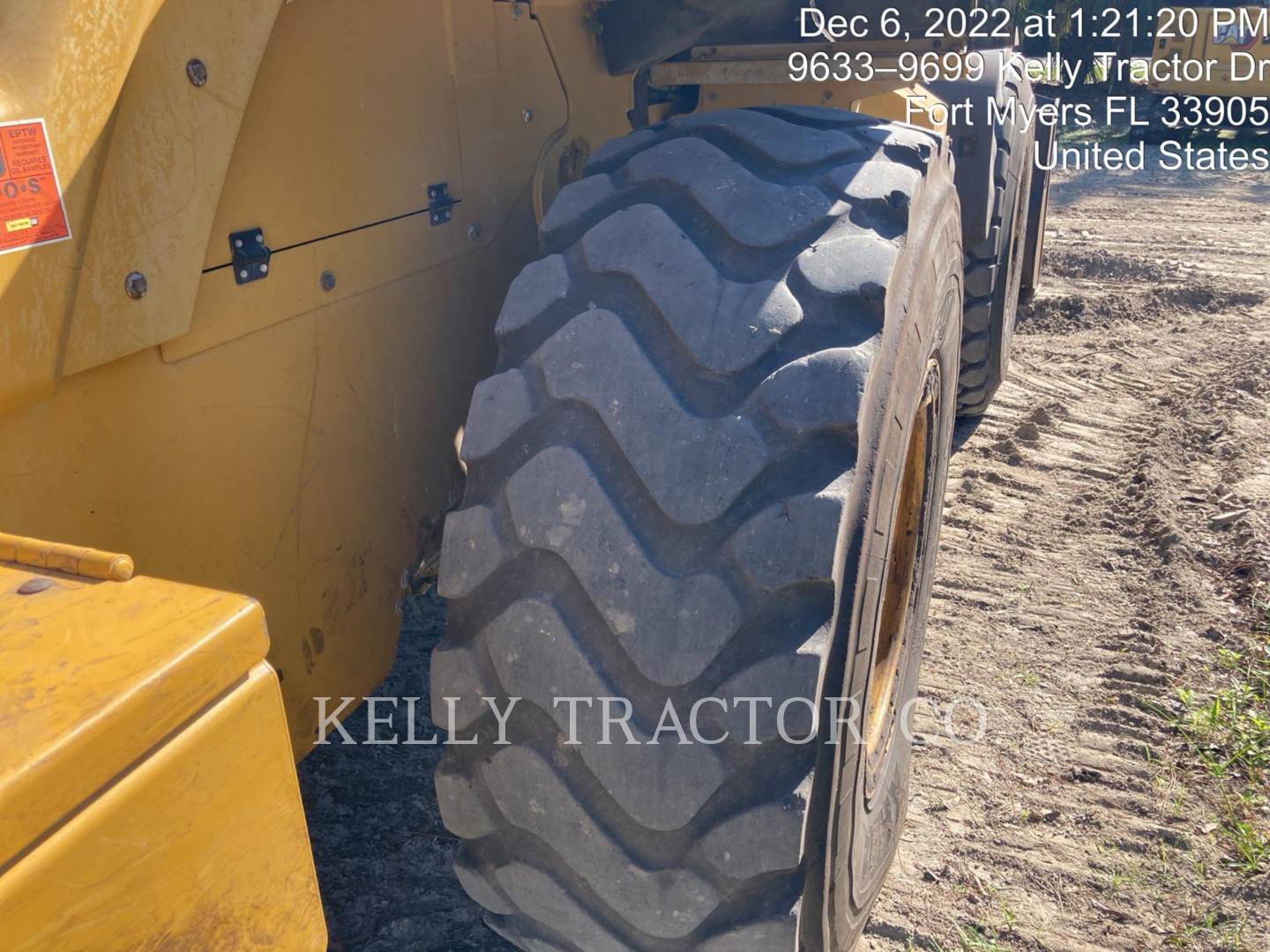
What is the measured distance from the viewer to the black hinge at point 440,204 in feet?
5.73

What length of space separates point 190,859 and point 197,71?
879mm

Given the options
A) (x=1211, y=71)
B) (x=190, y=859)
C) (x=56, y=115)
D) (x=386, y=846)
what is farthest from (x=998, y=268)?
(x=1211, y=71)

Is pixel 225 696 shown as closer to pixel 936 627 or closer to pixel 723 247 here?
pixel 723 247

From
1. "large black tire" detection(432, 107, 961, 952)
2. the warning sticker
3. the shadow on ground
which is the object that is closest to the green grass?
"large black tire" detection(432, 107, 961, 952)

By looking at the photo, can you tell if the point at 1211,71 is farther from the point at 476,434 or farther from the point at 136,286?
the point at 136,286

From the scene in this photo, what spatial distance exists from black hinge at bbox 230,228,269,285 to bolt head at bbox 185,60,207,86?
0.19 metres

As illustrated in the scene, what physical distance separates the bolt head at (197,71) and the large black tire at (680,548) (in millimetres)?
476

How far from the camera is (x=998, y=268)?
3701mm

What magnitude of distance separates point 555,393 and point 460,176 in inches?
22.1

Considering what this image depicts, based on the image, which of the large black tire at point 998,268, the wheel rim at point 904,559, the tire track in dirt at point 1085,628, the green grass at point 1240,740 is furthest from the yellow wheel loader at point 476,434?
the large black tire at point 998,268

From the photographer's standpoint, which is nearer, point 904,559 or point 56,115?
point 56,115

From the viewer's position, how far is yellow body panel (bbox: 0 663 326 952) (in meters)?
0.67

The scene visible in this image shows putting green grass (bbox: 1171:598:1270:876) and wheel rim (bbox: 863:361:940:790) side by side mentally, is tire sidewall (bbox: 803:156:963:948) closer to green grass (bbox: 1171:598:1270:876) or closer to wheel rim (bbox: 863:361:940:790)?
wheel rim (bbox: 863:361:940:790)

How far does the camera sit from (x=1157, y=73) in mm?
12414
